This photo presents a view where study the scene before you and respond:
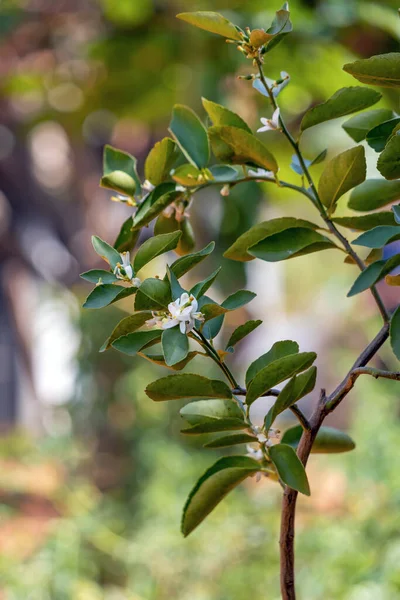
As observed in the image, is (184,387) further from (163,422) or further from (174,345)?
(163,422)

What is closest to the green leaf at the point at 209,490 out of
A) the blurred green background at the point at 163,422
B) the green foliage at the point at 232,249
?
the green foliage at the point at 232,249

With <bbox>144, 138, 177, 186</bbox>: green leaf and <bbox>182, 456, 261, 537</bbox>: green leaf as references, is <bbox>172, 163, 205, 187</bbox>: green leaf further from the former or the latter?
<bbox>182, 456, 261, 537</bbox>: green leaf

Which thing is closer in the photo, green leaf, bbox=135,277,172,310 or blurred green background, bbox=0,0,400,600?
green leaf, bbox=135,277,172,310

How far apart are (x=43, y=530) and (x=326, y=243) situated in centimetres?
99

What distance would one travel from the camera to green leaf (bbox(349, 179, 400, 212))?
0.94 ft

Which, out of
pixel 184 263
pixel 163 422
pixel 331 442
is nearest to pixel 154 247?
pixel 184 263

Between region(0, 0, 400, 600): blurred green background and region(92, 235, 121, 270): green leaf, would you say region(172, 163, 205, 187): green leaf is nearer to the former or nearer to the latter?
region(92, 235, 121, 270): green leaf

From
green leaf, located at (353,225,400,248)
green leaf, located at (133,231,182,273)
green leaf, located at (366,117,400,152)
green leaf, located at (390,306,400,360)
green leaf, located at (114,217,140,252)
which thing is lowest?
green leaf, located at (390,306,400,360)

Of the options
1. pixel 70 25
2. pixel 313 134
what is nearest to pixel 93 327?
pixel 313 134

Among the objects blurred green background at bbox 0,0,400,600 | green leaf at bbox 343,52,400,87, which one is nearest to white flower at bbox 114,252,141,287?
green leaf at bbox 343,52,400,87

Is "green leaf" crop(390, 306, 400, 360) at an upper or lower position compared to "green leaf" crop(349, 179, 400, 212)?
lower

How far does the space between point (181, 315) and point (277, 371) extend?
4 cm

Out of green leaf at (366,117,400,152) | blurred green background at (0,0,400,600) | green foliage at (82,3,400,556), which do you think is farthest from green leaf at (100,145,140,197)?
blurred green background at (0,0,400,600)

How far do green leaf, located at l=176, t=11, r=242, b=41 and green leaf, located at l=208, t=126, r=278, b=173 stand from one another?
0.03 meters
